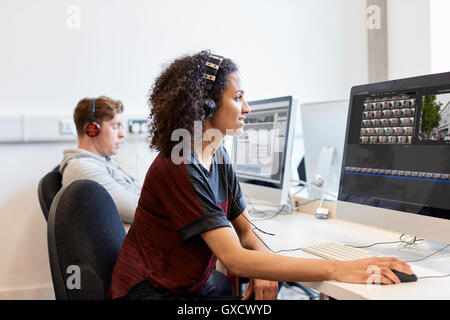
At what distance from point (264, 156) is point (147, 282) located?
0.78 metres

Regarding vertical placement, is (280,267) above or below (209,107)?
below

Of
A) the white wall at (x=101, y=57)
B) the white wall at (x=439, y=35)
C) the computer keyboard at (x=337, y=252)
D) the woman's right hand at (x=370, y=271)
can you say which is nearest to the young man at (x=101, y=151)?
the white wall at (x=101, y=57)

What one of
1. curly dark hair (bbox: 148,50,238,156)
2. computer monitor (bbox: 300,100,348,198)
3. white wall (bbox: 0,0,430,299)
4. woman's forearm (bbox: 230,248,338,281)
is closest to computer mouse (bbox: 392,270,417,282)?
woman's forearm (bbox: 230,248,338,281)

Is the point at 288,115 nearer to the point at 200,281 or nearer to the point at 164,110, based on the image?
the point at 164,110

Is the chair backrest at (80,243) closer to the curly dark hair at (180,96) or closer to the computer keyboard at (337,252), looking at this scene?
the curly dark hair at (180,96)

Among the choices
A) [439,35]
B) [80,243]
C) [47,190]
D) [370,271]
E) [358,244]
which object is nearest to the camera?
[370,271]

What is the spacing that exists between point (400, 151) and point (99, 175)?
1.24 m

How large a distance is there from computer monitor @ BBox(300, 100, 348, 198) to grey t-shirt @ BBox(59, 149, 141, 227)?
78cm

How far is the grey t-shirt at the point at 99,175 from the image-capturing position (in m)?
1.77

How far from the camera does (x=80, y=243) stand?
97cm

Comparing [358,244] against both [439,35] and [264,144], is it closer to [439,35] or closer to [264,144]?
[264,144]

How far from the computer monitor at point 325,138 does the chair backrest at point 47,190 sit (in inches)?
40.9

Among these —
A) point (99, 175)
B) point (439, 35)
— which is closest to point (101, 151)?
point (99, 175)
